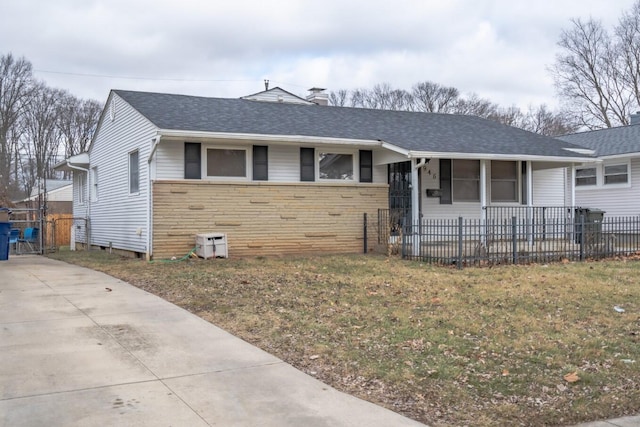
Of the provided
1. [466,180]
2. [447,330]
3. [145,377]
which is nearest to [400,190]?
[466,180]

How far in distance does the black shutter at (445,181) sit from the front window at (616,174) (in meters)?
7.67

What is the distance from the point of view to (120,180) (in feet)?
53.3

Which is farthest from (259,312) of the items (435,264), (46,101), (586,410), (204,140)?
(46,101)

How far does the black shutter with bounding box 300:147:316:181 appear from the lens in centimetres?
1520

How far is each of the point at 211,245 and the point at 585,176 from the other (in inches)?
593

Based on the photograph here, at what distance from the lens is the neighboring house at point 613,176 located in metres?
19.8

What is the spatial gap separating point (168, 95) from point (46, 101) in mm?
32287

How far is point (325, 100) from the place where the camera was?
72.4ft

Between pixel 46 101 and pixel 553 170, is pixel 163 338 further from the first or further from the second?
pixel 46 101

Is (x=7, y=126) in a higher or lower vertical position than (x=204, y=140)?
higher

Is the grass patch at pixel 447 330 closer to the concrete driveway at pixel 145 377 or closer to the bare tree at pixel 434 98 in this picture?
the concrete driveway at pixel 145 377

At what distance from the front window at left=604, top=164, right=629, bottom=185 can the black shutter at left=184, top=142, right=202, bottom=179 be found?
48.4 feet

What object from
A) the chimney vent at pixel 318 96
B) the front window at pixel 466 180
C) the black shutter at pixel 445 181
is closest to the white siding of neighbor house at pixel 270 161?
the black shutter at pixel 445 181

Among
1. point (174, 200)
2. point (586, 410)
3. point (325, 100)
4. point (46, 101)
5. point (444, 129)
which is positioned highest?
point (46, 101)
